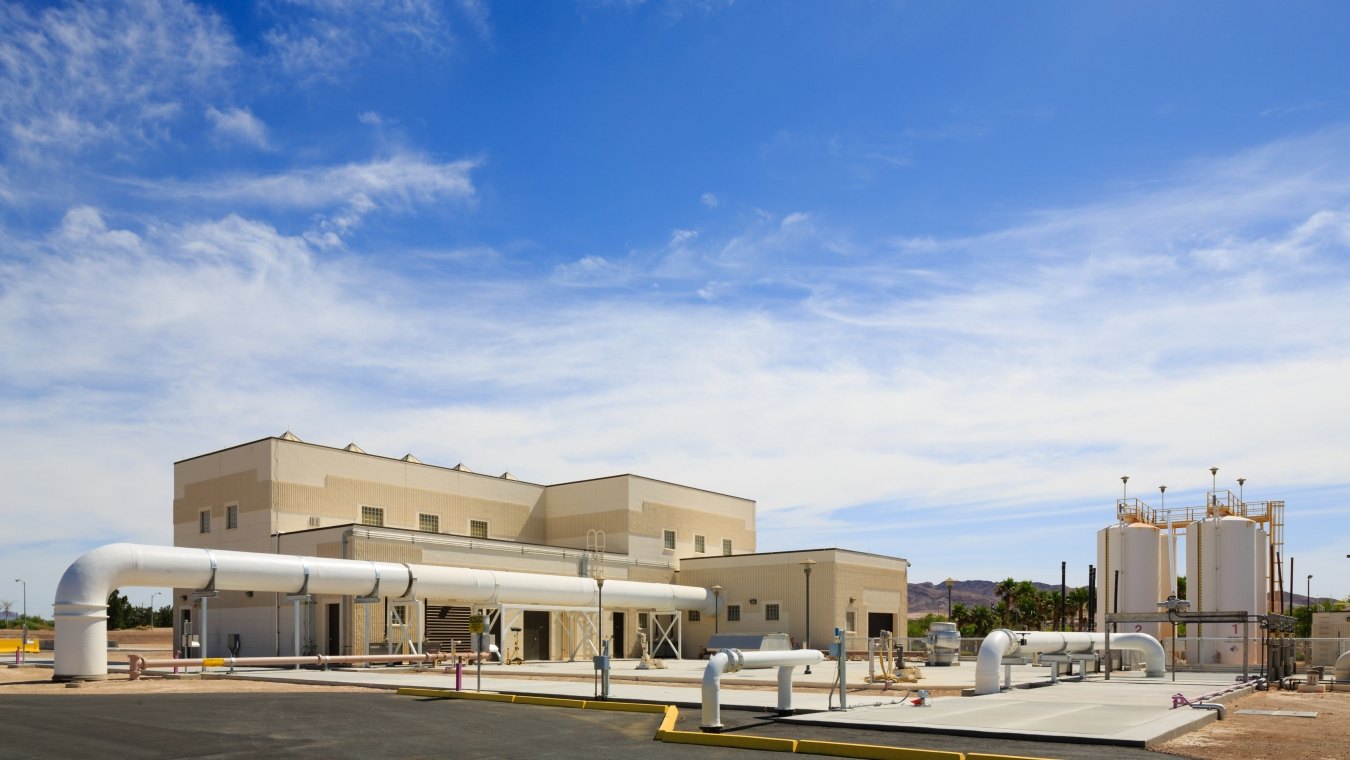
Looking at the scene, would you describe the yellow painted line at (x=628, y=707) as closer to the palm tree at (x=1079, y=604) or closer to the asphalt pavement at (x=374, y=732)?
the asphalt pavement at (x=374, y=732)

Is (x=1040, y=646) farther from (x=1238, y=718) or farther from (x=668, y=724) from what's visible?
(x=668, y=724)

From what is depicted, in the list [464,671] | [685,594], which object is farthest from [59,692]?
[685,594]

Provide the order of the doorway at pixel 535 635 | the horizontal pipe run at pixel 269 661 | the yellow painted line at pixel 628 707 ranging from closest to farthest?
the yellow painted line at pixel 628 707
the horizontal pipe run at pixel 269 661
the doorway at pixel 535 635

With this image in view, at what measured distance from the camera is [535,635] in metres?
52.5

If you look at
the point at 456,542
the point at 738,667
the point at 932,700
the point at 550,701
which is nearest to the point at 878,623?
the point at 456,542

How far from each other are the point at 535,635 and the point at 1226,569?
33.4m

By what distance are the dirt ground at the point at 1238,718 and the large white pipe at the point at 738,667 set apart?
6.87m

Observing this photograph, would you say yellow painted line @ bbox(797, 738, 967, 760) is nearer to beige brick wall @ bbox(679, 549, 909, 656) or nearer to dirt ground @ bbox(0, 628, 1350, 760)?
dirt ground @ bbox(0, 628, 1350, 760)

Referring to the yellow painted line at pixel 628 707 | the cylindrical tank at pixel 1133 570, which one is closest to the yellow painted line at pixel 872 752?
the yellow painted line at pixel 628 707

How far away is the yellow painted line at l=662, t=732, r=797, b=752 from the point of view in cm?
1728

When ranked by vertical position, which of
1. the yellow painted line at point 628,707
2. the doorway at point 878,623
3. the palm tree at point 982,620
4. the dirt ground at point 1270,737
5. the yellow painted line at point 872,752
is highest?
the yellow painted line at point 872,752

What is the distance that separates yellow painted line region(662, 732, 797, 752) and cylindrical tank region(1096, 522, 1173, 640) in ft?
149

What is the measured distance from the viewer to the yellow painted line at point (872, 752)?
1608 centimetres

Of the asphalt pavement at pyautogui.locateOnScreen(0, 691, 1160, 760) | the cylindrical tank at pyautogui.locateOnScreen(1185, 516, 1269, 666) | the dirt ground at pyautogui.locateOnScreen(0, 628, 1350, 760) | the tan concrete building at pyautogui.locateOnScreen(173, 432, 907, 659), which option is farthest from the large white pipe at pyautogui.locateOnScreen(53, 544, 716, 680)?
the cylindrical tank at pyautogui.locateOnScreen(1185, 516, 1269, 666)
